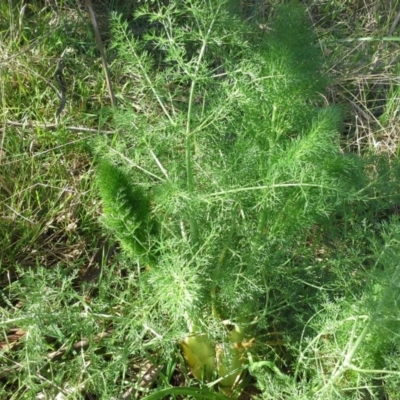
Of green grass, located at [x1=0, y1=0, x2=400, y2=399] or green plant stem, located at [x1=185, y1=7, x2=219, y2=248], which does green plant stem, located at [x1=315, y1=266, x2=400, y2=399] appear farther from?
green plant stem, located at [x1=185, y1=7, x2=219, y2=248]

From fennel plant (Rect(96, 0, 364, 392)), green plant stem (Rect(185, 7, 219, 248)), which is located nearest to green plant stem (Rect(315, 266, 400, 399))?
fennel plant (Rect(96, 0, 364, 392))

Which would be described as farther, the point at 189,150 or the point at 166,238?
the point at 166,238

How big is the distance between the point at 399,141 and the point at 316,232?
398 mm

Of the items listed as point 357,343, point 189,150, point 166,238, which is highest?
point 189,150

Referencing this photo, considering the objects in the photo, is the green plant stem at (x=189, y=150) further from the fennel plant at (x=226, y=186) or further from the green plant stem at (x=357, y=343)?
the green plant stem at (x=357, y=343)

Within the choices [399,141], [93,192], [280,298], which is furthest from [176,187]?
[399,141]

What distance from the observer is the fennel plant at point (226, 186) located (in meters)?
1.11

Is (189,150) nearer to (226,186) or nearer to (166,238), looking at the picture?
(226,186)

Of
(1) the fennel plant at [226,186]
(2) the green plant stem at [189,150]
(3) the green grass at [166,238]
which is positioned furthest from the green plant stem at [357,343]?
(2) the green plant stem at [189,150]

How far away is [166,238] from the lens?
1262 millimetres

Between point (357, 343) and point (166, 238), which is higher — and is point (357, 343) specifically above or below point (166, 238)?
below

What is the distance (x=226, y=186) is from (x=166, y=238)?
0.19m

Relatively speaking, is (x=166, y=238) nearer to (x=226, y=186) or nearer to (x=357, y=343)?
(x=226, y=186)

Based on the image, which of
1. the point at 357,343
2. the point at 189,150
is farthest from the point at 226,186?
the point at 357,343
